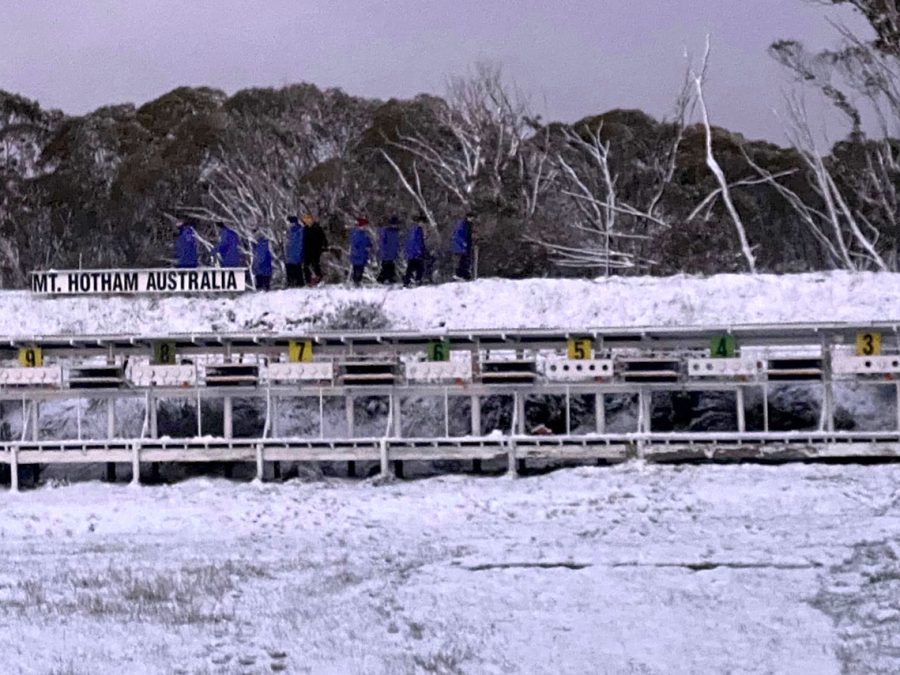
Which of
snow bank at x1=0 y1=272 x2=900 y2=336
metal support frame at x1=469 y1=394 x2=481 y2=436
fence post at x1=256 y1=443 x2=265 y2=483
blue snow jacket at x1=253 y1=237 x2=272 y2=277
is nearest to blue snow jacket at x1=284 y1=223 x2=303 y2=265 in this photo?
snow bank at x1=0 y1=272 x2=900 y2=336

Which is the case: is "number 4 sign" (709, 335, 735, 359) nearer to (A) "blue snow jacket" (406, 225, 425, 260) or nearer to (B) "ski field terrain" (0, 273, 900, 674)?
(B) "ski field terrain" (0, 273, 900, 674)

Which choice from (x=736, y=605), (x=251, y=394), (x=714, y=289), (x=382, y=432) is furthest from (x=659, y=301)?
(x=736, y=605)

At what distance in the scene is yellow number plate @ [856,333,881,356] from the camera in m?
30.0

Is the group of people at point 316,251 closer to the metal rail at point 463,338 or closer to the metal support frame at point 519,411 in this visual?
the metal rail at point 463,338

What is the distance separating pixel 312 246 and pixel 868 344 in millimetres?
13559

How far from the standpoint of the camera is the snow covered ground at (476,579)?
13.3m

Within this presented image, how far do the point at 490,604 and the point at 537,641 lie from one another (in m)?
1.76

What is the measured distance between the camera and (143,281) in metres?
39.0

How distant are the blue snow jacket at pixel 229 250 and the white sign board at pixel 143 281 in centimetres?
70

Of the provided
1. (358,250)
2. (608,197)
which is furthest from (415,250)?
(608,197)

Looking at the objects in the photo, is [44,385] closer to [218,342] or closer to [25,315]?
[218,342]

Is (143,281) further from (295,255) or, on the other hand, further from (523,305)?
(523,305)

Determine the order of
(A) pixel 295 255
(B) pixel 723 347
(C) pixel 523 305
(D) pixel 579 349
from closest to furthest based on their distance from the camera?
(B) pixel 723 347 < (D) pixel 579 349 < (C) pixel 523 305 < (A) pixel 295 255

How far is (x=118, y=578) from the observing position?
18062 millimetres
